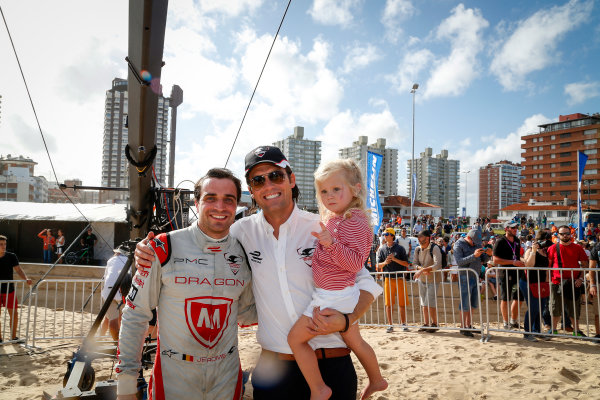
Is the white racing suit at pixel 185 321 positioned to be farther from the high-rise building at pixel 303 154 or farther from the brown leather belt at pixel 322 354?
the high-rise building at pixel 303 154

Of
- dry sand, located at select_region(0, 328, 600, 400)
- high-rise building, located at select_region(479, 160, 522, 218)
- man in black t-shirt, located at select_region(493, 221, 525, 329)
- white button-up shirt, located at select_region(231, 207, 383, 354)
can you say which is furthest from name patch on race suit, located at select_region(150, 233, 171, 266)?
high-rise building, located at select_region(479, 160, 522, 218)

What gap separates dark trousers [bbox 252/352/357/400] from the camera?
1.86 metres

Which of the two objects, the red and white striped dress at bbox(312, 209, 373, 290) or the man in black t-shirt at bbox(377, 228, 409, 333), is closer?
the red and white striped dress at bbox(312, 209, 373, 290)

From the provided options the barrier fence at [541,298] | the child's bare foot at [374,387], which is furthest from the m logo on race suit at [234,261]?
the barrier fence at [541,298]

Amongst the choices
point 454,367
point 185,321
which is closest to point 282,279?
point 185,321

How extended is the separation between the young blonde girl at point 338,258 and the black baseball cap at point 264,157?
0.33 meters

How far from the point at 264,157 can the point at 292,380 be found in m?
1.31

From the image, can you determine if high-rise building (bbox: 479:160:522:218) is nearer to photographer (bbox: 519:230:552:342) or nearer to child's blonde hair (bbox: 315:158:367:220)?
photographer (bbox: 519:230:552:342)

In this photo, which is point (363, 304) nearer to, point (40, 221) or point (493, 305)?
point (493, 305)

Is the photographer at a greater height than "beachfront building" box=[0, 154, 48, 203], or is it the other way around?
"beachfront building" box=[0, 154, 48, 203]

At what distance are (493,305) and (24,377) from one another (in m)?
10.6

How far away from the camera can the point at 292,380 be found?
1.88m

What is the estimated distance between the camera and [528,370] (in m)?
4.58

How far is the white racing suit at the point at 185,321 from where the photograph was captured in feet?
6.07
